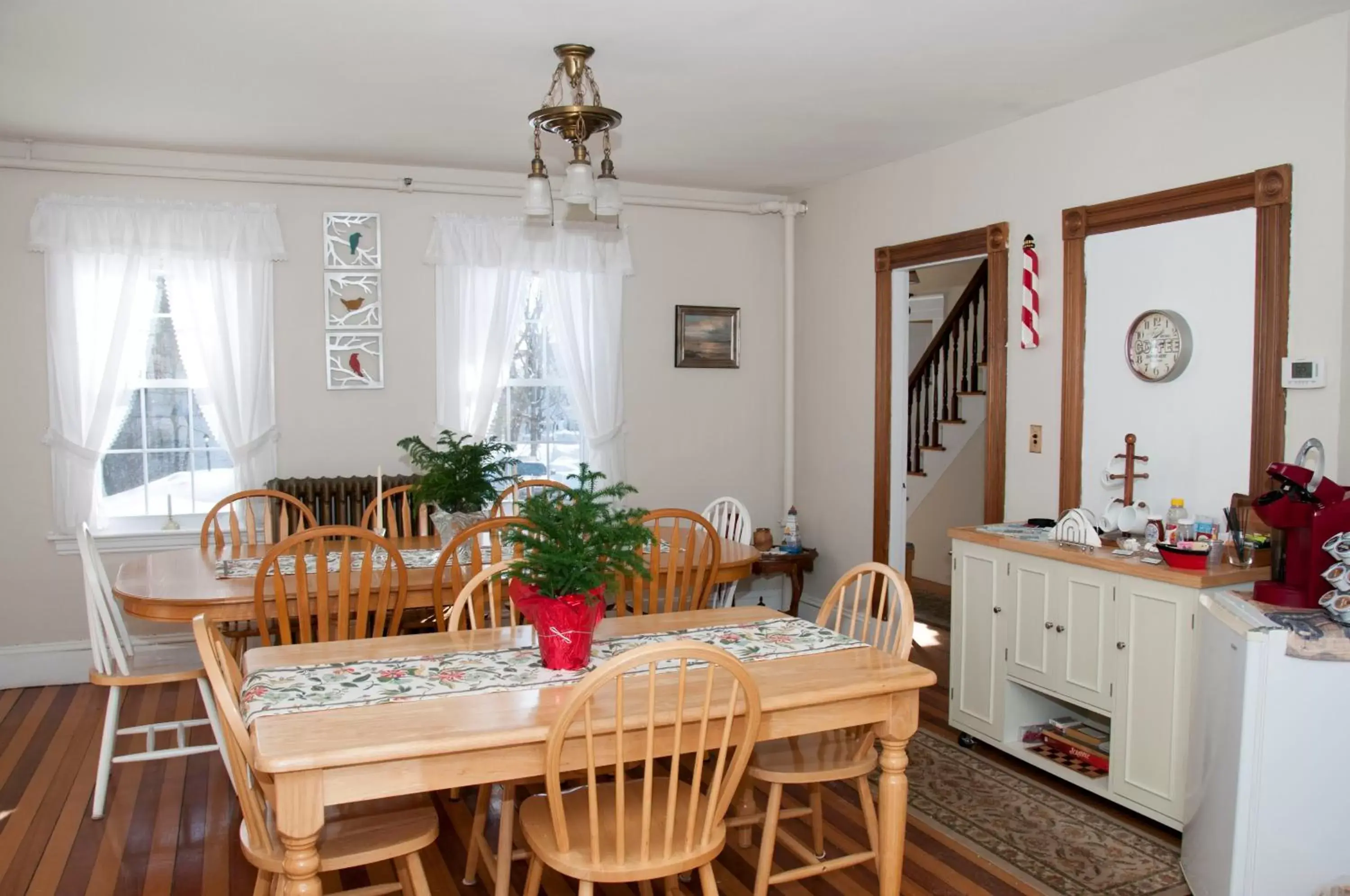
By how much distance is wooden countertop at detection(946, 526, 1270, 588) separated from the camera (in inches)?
116

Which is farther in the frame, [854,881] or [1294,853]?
[854,881]

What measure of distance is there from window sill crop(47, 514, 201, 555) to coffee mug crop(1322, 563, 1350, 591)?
4585 millimetres

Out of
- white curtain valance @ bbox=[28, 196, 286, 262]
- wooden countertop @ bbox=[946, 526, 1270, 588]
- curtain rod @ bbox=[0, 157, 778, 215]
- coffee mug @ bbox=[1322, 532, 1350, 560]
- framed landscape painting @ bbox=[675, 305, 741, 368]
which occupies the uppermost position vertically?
curtain rod @ bbox=[0, 157, 778, 215]

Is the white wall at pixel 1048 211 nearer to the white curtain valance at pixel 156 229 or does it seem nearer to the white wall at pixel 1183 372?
Result: the white wall at pixel 1183 372

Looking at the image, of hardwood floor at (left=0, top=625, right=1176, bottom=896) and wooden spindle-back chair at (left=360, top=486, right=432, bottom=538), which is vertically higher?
wooden spindle-back chair at (left=360, top=486, right=432, bottom=538)

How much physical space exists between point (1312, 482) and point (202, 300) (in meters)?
4.68

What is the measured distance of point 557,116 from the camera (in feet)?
10.1

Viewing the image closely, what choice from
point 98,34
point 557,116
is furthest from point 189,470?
point 557,116

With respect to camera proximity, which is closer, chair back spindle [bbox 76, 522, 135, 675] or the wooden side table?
chair back spindle [bbox 76, 522, 135, 675]

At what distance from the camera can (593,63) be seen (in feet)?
11.3

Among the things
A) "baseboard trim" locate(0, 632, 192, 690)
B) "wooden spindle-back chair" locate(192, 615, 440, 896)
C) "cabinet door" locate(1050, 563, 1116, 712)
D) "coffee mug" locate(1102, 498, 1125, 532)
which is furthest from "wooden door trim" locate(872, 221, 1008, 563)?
"baseboard trim" locate(0, 632, 192, 690)

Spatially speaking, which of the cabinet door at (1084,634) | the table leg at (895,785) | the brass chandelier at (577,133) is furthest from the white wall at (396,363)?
the table leg at (895,785)

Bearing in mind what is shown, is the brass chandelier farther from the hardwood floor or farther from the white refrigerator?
the white refrigerator

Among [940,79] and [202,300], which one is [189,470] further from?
[940,79]
